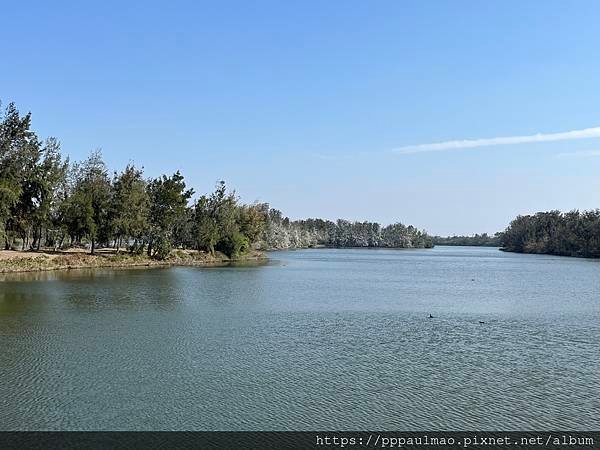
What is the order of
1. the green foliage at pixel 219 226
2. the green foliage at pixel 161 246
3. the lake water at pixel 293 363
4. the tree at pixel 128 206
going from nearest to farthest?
the lake water at pixel 293 363
the tree at pixel 128 206
the green foliage at pixel 161 246
the green foliage at pixel 219 226

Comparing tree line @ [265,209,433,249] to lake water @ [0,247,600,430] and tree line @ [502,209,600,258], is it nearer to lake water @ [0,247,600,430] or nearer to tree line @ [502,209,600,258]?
tree line @ [502,209,600,258]

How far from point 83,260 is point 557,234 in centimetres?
10734

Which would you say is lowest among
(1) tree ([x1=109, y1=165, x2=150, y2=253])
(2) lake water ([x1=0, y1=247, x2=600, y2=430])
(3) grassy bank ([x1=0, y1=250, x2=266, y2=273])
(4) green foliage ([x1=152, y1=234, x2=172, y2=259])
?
(2) lake water ([x1=0, y1=247, x2=600, y2=430])

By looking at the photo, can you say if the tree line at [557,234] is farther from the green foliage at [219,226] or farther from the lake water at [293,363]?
the lake water at [293,363]

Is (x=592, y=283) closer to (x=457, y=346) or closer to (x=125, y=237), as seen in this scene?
(x=457, y=346)

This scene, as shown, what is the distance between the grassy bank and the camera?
164 feet

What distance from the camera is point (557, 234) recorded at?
128375 millimetres

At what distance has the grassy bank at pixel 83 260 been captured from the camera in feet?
164

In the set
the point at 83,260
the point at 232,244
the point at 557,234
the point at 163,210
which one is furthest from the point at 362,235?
the point at 83,260

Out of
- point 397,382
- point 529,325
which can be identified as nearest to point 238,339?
point 397,382

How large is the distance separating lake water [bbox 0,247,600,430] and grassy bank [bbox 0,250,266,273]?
18.4 metres

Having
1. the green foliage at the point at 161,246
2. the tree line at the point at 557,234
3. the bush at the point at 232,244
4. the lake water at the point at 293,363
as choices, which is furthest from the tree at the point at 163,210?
the tree line at the point at 557,234

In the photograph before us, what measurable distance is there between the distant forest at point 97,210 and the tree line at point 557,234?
220ft

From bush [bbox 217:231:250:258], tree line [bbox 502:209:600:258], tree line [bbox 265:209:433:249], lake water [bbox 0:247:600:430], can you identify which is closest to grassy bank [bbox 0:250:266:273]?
bush [bbox 217:231:250:258]
